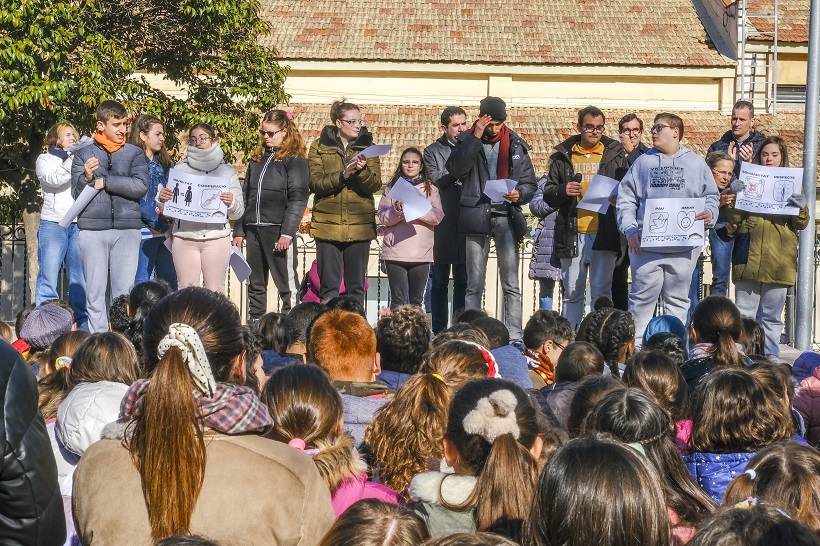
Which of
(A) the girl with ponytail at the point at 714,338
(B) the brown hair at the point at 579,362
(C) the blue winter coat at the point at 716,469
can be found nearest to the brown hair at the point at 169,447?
(C) the blue winter coat at the point at 716,469

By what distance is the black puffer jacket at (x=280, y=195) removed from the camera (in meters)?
10.0

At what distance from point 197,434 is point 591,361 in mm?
3241

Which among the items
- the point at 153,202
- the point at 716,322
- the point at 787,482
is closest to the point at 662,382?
the point at 716,322

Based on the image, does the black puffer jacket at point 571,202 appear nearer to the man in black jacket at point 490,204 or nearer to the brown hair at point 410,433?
the man in black jacket at point 490,204

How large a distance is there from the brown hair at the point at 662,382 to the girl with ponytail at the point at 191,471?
2.48m

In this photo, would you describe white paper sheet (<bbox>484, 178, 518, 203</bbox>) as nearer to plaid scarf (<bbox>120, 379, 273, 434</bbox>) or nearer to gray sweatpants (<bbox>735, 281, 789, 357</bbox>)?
gray sweatpants (<bbox>735, 281, 789, 357</bbox>)

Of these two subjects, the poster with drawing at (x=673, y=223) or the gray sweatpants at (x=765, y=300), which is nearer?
the poster with drawing at (x=673, y=223)

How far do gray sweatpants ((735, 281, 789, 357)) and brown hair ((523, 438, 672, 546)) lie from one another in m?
7.35

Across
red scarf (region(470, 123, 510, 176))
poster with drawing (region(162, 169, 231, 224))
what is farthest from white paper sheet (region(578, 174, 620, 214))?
poster with drawing (region(162, 169, 231, 224))

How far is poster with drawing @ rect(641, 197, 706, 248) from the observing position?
30.0 ft

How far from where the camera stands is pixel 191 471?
10.2 ft

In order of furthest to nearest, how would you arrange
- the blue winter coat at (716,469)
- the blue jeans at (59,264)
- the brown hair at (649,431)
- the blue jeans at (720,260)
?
1. the blue jeans at (720,260)
2. the blue jeans at (59,264)
3. the blue winter coat at (716,469)
4. the brown hair at (649,431)

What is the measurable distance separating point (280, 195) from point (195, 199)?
961mm

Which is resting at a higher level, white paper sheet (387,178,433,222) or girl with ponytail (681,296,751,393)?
white paper sheet (387,178,433,222)
